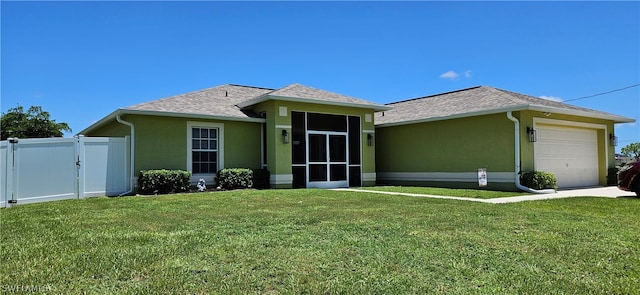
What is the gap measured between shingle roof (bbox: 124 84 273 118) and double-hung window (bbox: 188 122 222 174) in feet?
1.86

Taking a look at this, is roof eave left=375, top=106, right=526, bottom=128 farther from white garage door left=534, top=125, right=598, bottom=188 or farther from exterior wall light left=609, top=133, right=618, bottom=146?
exterior wall light left=609, top=133, right=618, bottom=146

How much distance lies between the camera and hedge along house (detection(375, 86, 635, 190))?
14133 millimetres

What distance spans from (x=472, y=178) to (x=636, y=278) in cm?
1193

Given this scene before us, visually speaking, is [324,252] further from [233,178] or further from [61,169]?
[233,178]

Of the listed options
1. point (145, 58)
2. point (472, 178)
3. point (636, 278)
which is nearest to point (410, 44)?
point (472, 178)

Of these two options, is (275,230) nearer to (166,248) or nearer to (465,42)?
(166,248)

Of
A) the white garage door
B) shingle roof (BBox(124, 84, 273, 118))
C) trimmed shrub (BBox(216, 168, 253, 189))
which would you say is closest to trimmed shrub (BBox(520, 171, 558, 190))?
the white garage door

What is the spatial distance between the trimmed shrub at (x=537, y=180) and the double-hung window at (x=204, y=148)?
417 inches

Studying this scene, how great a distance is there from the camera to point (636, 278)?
12.1ft

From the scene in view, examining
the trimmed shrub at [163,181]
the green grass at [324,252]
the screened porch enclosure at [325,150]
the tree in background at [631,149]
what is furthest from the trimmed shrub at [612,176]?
the tree in background at [631,149]

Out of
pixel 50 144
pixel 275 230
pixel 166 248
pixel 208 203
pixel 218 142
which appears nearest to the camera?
pixel 166 248

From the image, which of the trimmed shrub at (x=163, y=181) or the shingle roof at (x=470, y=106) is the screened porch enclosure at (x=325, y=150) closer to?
the shingle roof at (x=470, y=106)

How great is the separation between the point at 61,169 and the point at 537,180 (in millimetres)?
14510

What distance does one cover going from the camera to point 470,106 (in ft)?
51.8
